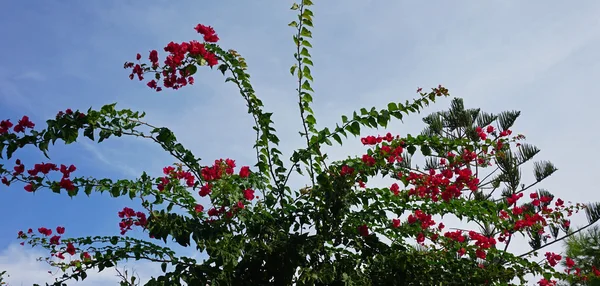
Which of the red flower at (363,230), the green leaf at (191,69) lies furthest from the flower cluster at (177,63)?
the red flower at (363,230)

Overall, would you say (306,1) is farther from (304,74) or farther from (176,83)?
(176,83)

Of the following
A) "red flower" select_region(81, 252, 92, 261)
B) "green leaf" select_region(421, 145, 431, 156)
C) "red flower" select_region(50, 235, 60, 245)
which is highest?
"green leaf" select_region(421, 145, 431, 156)

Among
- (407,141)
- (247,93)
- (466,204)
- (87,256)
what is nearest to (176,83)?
(247,93)

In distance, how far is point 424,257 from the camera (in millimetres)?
3266

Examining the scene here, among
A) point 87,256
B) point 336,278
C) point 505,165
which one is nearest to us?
point 336,278

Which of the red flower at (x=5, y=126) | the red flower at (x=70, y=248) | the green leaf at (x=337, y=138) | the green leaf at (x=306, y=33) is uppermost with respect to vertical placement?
the green leaf at (x=306, y=33)

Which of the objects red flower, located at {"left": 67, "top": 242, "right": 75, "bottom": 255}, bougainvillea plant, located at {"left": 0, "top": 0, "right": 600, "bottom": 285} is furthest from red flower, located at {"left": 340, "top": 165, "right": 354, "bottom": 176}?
red flower, located at {"left": 67, "top": 242, "right": 75, "bottom": 255}

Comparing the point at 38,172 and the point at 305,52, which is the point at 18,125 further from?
the point at 305,52

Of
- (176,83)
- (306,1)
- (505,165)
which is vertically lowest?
(176,83)

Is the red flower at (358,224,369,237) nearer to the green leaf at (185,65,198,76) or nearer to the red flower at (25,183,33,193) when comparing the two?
the green leaf at (185,65,198,76)

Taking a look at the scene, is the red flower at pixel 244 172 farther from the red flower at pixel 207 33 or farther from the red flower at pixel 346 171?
the red flower at pixel 207 33

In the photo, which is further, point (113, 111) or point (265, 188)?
point (265, 188)

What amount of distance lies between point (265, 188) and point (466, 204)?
1.43 meters

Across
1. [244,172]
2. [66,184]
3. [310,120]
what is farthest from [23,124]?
[310,120]
